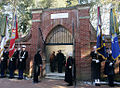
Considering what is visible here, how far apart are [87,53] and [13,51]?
508 cm

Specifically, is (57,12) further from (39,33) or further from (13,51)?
(13,51)

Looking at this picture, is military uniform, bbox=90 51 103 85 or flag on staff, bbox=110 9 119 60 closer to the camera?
flag on staff, bbox=110 9 119 60

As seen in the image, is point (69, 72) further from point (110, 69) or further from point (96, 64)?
point (110, 69)

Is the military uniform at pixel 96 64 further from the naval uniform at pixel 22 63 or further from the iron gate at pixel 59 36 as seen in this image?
the naval uniform at pixel 22 63

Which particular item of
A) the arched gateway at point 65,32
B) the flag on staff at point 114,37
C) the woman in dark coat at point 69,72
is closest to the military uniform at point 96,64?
the arched gateway at point 65,32

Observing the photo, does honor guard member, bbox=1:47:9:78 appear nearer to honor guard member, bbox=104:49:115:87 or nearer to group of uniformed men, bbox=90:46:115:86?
group of uniformed men, bbox=90:46:115:86

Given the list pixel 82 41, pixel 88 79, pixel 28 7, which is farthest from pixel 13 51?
pixel 28 7

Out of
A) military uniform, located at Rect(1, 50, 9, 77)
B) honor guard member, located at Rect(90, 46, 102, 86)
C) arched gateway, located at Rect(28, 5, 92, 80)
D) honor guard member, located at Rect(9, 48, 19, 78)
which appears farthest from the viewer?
military uniform, located at Rect(1, 50, 9, 77)

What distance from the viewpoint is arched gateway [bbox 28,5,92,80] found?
815 centimetres

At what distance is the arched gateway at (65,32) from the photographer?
815 cm

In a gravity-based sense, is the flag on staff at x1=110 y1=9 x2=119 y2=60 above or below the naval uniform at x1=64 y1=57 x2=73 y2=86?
above

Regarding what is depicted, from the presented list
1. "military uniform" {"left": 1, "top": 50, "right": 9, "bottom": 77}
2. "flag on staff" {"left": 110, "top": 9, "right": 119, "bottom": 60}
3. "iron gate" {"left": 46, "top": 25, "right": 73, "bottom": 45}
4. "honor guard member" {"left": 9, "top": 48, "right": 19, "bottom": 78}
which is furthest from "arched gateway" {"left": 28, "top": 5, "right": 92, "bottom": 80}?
"military uniform" {"left": 1, "top": 50, "right": 9, "bottom": 77}

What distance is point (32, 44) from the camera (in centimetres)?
926

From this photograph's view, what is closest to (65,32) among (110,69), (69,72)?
(69,72)
